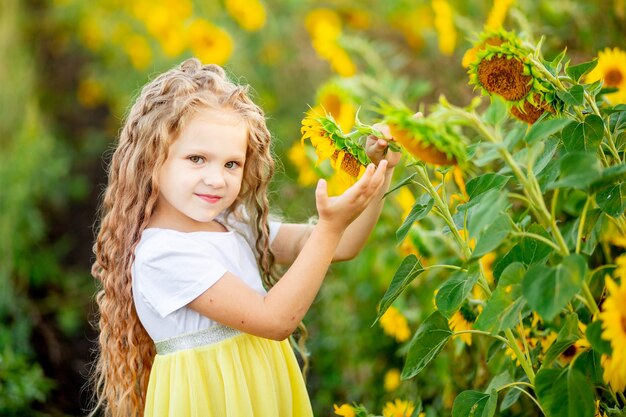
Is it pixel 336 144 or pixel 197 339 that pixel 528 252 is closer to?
pixel 336 144

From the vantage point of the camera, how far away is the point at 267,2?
3.77 metres

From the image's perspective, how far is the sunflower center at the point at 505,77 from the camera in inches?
42.9

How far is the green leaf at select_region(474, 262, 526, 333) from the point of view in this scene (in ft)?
3.45

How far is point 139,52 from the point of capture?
4.17m

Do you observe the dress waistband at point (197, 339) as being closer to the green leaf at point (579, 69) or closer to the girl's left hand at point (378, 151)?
the girl's left hand at point (378, 151)

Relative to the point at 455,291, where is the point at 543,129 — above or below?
above

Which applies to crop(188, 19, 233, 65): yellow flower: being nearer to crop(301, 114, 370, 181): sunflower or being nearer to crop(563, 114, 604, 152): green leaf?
crop(301, 114, 370, 181): sunflower

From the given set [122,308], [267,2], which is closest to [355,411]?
[122,308]

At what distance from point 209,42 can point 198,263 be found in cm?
217

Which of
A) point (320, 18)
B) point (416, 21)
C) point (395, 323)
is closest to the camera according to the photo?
point (395, 323)

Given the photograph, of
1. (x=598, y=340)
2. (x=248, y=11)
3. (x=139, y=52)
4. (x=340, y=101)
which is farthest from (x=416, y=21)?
(x=598, y=340)

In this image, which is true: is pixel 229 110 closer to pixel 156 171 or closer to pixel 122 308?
pixel 156 171

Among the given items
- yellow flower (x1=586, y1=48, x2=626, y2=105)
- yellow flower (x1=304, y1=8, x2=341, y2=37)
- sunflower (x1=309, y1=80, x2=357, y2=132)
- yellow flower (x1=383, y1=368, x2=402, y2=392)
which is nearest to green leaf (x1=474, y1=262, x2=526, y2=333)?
yellow flower (x1=586, y1=48, x2=626, y2=105)

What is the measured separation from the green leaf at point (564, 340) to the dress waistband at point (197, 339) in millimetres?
555
